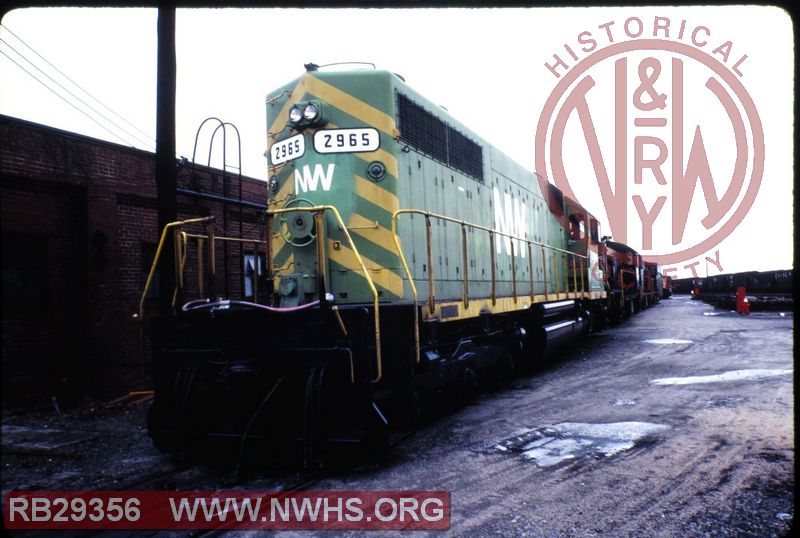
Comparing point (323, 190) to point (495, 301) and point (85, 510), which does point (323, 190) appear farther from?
point (85, 510)

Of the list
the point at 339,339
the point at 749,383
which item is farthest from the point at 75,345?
the point at 749,383

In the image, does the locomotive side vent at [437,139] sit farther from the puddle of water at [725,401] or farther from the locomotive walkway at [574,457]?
the puddle of water at [725,401]

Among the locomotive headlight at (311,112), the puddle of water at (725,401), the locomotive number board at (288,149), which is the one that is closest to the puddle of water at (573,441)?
the puddle of water at (725,401)

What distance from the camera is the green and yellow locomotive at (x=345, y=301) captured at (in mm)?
4926

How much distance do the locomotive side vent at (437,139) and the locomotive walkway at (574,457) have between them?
341cm

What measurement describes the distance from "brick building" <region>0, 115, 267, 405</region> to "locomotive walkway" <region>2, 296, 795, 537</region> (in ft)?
2.73

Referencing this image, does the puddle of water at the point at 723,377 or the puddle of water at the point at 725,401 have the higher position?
the puddle of water at the point at 723,377

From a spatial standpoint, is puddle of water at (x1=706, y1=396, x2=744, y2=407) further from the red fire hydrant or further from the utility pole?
the red fire hydrant

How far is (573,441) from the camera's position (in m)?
5.50

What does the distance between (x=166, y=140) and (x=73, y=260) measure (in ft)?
10.5

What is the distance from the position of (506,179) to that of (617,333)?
9.31 metres
